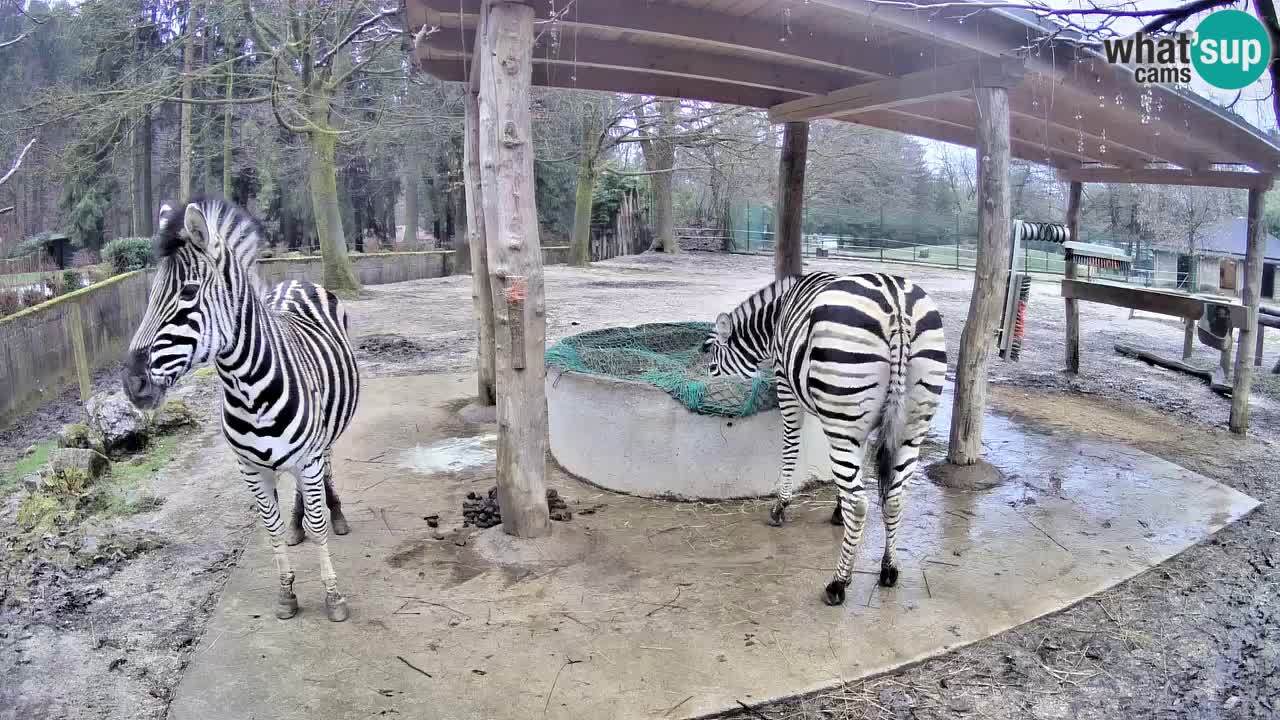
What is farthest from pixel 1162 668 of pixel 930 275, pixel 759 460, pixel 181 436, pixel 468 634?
pixel 930 275

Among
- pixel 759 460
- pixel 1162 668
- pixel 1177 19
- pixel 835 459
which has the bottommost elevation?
pixel 1162 668

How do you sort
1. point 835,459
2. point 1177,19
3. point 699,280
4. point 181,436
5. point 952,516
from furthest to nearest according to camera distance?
point 699,280 → point 181,436 → point 952,516 → point 835,459 → point 1177,19

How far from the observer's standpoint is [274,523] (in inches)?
144

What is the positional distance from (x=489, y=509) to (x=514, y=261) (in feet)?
5.11

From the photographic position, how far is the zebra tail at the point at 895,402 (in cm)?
379

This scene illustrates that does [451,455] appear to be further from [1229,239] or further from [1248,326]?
[1229,239]

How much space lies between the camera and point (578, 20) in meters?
5.04

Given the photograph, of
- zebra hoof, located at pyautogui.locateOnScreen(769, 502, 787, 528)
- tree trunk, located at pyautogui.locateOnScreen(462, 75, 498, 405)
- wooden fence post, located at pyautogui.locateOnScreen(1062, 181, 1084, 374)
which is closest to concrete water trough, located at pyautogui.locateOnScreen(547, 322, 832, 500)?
zebra hoof, located at pyautogui.locateOnScreen(769, 502, 787, 528)

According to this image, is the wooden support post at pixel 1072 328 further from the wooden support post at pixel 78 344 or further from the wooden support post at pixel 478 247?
the wooden support post at pixel 78 344

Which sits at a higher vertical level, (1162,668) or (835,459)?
(835,459)

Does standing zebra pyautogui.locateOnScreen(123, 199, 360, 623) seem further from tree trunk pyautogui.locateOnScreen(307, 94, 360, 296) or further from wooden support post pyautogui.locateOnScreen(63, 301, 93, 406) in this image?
tree trunk pyautogui.locateOnScreen(307, 94, 360, 296)

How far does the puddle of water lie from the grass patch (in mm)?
2705

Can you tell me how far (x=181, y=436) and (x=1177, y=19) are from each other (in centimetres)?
717

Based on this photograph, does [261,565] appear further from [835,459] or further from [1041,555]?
[1041,555]
